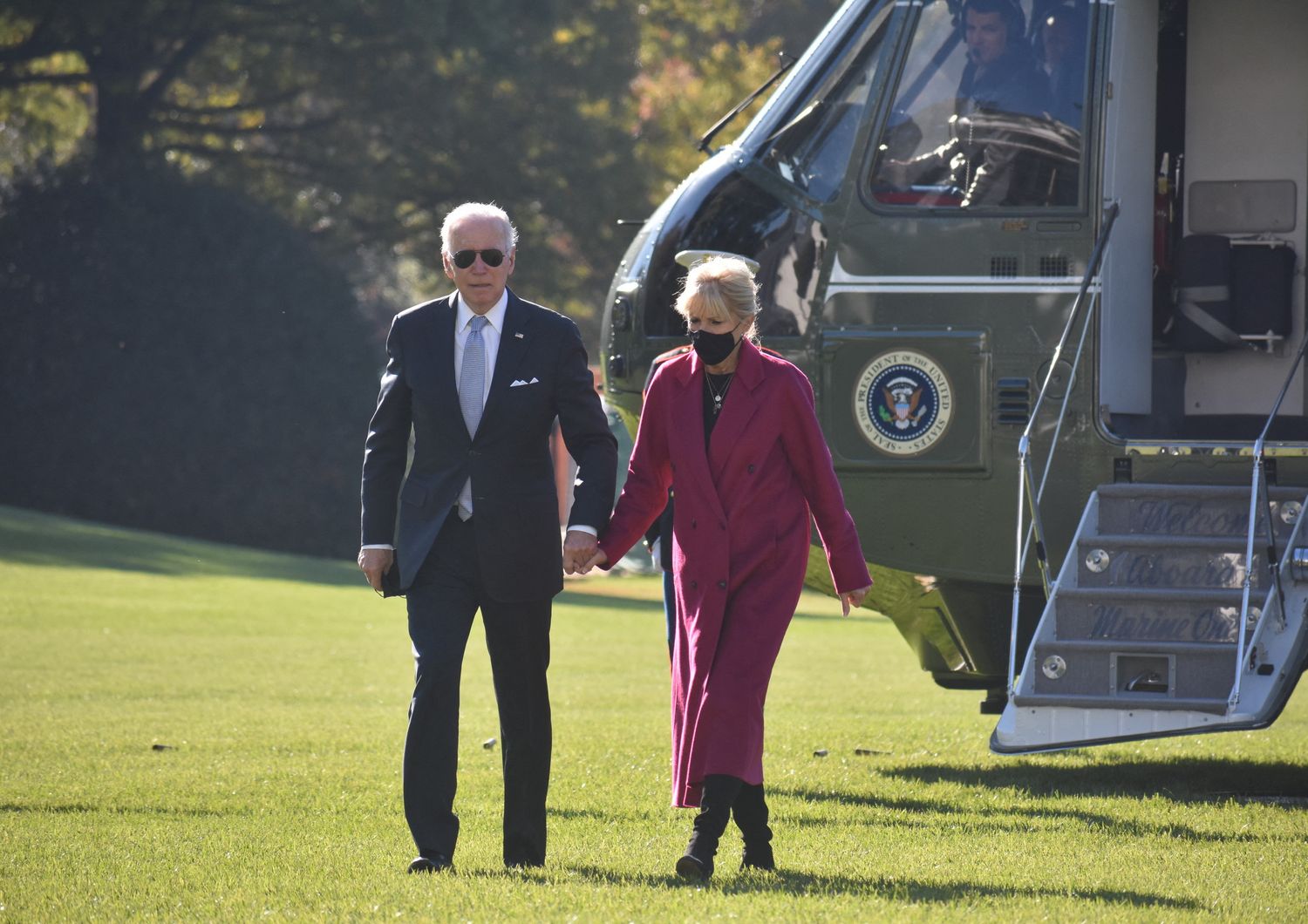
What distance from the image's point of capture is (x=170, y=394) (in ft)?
95.7

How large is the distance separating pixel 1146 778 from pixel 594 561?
3.92 m

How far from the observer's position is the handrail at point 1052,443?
782 centimetres

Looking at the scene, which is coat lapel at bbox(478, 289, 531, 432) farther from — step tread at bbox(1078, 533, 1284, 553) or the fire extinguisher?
the fire extinguisher

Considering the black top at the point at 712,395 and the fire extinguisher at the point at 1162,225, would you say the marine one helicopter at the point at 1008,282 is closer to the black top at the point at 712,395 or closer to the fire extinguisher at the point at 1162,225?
the fire extinguisher at the point at 1162,225

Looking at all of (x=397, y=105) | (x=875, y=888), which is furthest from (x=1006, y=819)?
(x=397, y=105)

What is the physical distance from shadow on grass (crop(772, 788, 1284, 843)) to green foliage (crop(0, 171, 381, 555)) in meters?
21.8

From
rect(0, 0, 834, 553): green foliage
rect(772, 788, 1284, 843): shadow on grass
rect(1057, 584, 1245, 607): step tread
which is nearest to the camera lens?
rect(772, 788, 1284, 843): shadow on grass

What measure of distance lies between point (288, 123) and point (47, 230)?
21.6ft

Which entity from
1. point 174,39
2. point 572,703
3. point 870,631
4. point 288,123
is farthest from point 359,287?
point 572,703

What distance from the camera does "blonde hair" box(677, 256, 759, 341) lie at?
6156 mm

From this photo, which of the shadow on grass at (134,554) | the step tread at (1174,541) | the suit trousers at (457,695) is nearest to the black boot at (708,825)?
the suit trousers at (457,695)

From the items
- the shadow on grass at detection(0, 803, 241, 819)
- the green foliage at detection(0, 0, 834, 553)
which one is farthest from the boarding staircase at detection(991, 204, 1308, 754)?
the green foliage at detection(0, 0, 834, 553)

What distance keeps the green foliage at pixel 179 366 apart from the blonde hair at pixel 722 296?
23.3 metres

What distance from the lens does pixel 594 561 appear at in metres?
6.36
